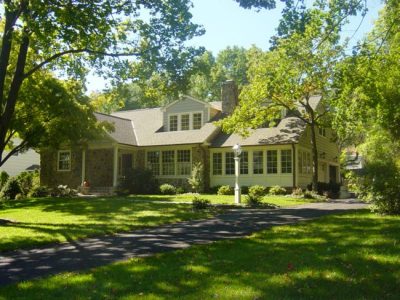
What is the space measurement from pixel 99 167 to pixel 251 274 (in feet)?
86.2

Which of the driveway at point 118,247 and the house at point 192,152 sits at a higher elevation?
the house at point 192,152

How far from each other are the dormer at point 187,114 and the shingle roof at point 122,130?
272 centimetres

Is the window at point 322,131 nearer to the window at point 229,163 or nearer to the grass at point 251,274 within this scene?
the window at point 229,163

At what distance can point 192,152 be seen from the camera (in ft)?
99.6

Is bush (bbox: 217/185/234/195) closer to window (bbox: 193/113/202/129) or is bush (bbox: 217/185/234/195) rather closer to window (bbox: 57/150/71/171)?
window (bbox: 193/113/202/129)

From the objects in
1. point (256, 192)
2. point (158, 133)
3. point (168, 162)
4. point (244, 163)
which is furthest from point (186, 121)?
point (256, 192)

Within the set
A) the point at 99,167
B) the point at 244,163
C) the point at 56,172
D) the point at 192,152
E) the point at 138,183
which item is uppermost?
the point at 192,152

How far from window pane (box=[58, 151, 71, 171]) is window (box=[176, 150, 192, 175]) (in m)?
8.44

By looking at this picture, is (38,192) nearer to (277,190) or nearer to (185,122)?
(185,122)

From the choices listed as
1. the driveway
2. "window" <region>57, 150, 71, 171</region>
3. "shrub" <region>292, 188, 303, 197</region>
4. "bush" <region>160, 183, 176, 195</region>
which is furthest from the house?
the driveway

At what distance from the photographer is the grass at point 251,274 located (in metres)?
5.93

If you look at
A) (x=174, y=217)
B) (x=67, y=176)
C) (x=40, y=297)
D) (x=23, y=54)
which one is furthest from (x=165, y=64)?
(x=67, y=176)

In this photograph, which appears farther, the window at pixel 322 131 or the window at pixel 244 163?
the window at pixel 322 131

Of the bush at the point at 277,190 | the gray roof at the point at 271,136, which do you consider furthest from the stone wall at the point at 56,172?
the bush at the point at 277,190
